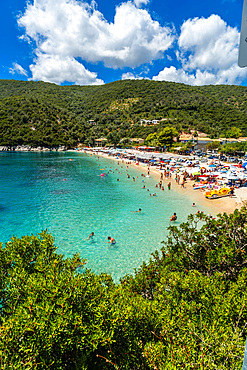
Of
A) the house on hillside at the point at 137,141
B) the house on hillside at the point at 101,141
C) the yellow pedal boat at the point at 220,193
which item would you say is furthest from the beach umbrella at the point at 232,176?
the house on hillside at the point at 101,141

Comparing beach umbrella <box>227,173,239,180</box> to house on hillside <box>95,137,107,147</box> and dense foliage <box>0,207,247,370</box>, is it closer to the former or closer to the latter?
dense foliage <box>0,207,247,370</box>

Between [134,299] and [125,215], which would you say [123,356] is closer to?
[134,299]

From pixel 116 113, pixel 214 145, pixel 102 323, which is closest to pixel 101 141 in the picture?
pixel 116 113

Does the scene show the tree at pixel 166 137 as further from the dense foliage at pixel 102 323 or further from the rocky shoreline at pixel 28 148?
the dense foliage at pixel 102 323

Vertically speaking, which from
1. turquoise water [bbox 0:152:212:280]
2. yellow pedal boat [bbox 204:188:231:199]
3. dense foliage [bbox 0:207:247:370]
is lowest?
turquoise water [bbox 0:152:212:280]

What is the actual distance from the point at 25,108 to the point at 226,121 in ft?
341

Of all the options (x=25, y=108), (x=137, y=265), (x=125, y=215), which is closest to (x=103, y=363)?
(x=137, y=265)

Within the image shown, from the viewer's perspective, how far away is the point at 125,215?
20047 mm

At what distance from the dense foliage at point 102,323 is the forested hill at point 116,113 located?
8551cm

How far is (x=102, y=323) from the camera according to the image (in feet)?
10.6

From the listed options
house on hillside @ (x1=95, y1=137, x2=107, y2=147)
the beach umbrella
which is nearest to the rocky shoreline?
house on hillside @ (x1=95, y1=137, x2=107, y2=147)

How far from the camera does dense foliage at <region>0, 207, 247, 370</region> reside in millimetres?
2787

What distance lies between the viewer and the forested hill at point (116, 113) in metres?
93.3

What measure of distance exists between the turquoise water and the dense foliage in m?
7.44
